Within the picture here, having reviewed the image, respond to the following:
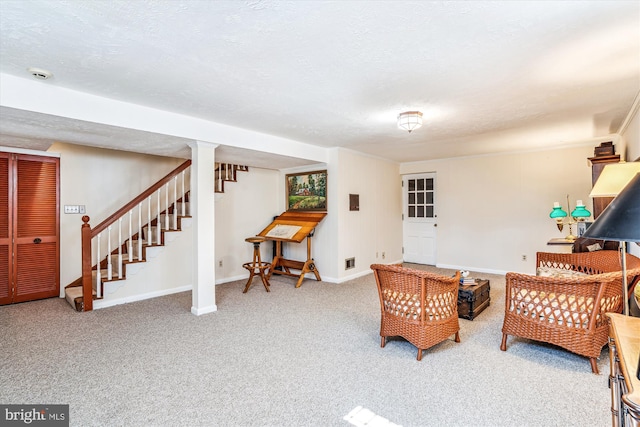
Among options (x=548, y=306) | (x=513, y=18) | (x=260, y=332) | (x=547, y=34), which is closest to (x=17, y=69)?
(x=260, y=332)

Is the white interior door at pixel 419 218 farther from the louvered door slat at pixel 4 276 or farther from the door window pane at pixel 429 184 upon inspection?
the louvered door slat at pixel 4 276

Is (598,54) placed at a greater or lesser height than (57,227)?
greater

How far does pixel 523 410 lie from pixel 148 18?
132 inches

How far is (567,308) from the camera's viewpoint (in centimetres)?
262

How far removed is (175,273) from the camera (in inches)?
204

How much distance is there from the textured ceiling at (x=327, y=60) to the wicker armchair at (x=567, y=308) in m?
1.70

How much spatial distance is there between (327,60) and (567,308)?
275 cm

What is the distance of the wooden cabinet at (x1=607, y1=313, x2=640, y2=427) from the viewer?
88 cm

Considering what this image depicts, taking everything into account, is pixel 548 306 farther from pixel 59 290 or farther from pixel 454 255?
pixel 59 290

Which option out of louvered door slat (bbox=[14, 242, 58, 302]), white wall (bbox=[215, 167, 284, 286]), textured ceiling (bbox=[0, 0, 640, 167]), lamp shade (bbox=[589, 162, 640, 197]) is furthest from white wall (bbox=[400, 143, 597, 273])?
louvered door slat (bbox=[14, 242, 58, 302])

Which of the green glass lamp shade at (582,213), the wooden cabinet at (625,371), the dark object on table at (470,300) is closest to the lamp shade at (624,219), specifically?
the wooden cabinet at (625,371)

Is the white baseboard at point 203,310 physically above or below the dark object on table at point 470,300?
below

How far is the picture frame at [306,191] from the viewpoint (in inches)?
234

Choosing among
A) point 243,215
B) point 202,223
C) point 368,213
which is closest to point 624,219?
point 202,223
